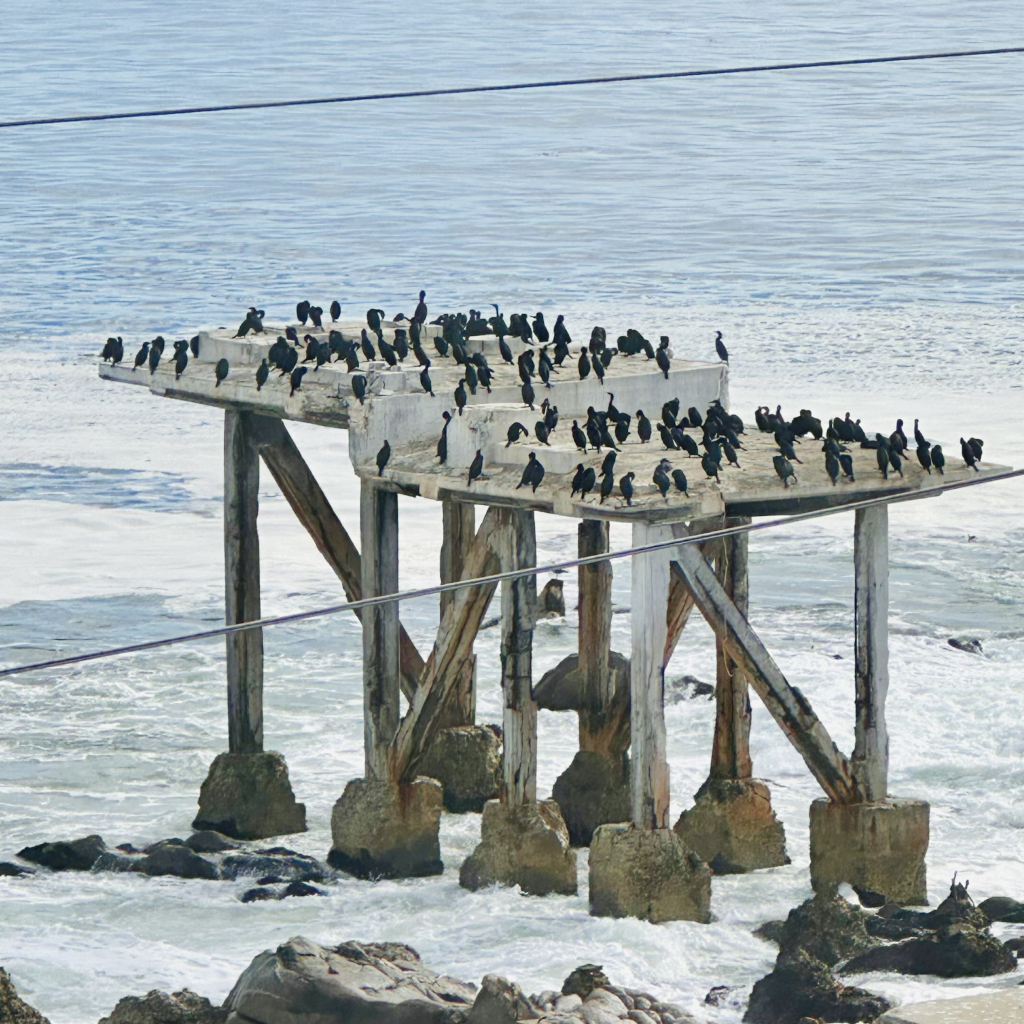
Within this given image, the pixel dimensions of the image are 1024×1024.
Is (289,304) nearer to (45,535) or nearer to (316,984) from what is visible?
(45,535)

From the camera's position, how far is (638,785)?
17422 mm

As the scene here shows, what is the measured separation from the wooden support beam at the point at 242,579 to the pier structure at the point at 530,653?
0.06 ft

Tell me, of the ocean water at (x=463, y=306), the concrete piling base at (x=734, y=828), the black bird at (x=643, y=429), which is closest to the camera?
the black bird at (x=643, y=429)

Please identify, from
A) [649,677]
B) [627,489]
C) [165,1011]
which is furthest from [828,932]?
[165,1011]

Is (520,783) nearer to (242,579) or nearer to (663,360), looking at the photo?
(242,579)

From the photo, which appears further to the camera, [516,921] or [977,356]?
[977,356]

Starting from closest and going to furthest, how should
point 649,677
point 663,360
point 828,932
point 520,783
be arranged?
point 828,932 < point 649,677 < point 520,783 < point 663,360

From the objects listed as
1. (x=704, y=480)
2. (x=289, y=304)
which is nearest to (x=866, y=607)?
(x=704, y=480)

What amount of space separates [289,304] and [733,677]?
29.7 metres

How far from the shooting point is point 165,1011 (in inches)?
593

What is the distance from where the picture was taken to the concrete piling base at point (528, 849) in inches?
727

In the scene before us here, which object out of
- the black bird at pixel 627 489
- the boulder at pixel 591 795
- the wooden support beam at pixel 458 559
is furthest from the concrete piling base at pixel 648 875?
the wooden support beam at pixel 458 559

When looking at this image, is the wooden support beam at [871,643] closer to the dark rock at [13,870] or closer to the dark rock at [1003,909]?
the dark rock at [1003,909]

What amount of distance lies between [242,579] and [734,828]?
4259 mm
